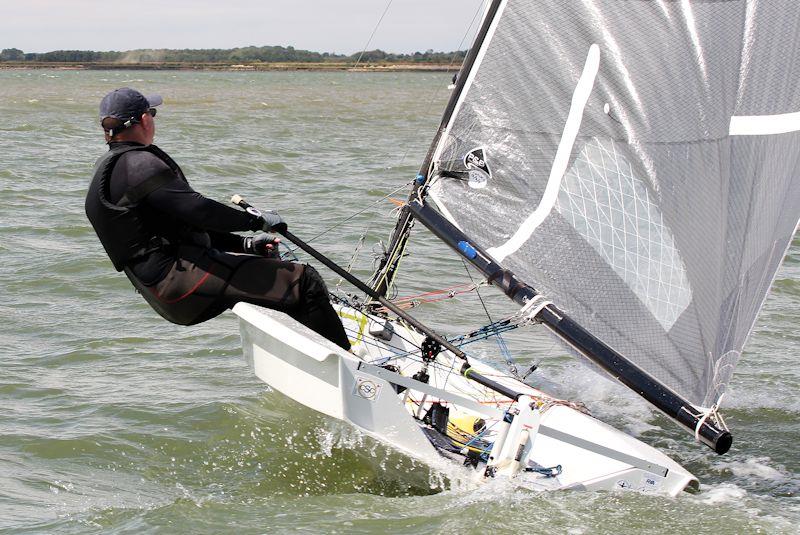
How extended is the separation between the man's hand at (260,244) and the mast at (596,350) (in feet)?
2.56

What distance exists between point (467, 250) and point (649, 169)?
2.78 feet

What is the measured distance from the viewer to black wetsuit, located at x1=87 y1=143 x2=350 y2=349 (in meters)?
3.93

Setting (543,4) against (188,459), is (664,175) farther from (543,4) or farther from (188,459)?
(188,459)

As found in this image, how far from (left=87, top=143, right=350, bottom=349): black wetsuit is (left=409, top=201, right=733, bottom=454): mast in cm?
70

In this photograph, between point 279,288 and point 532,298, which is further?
point 532,298

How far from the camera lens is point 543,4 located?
14.7ft

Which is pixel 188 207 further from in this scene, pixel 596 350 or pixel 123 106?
pixel 596 350

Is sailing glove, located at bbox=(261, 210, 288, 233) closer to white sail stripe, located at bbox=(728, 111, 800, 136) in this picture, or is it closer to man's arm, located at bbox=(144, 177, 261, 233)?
man's arm, located at bbox=(144, 177, 261, 233)

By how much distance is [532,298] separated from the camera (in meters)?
4.34

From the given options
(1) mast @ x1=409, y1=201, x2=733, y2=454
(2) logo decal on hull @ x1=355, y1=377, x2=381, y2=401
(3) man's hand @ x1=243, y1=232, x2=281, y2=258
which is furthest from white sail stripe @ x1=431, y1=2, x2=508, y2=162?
(2) logo decal on hull @ x1=355, y1=377, x2=381, y2=401

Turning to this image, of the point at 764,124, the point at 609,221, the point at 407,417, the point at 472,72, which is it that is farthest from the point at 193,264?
the point at 764,124

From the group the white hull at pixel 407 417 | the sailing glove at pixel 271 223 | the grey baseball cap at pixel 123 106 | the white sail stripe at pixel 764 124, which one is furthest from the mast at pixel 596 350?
the grey baseball cap at pixel 123 106

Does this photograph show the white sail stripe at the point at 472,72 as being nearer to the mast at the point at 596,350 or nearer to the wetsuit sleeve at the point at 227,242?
the mast at the point at 596,350

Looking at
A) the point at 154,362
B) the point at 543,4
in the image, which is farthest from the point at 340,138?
the point at 543,4
